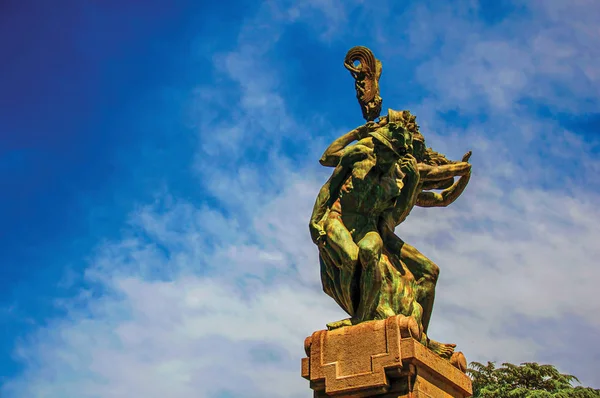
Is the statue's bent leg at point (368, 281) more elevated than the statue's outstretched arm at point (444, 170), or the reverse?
the statue's outstretched arm at point (444, 170)

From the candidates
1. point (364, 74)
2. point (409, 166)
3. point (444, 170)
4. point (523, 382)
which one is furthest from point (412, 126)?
point (523, 382)

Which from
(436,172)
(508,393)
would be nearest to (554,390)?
(508,393)

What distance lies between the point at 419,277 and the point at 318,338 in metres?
1.65

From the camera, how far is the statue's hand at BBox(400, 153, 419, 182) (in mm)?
9453

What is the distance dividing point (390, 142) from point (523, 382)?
1934cm

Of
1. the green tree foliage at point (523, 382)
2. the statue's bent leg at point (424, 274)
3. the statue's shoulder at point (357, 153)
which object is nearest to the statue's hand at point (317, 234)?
the statue's shoulder at point (357, 153)

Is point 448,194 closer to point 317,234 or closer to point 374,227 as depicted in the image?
point 374,227

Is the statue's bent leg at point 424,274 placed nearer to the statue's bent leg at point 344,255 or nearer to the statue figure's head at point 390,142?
the statue's bent leg at point 344,255

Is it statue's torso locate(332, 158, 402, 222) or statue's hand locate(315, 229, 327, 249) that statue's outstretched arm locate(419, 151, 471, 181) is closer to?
statue's torso locate(332, 158, 402, 222)

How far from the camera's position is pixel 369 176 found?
912 centimetres

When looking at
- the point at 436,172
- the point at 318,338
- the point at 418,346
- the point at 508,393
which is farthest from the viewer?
the point at 508,393

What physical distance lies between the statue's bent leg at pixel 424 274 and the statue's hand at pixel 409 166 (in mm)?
927

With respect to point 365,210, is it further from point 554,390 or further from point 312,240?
point 554,390

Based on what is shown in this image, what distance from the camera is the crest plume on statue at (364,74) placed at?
10.5m
